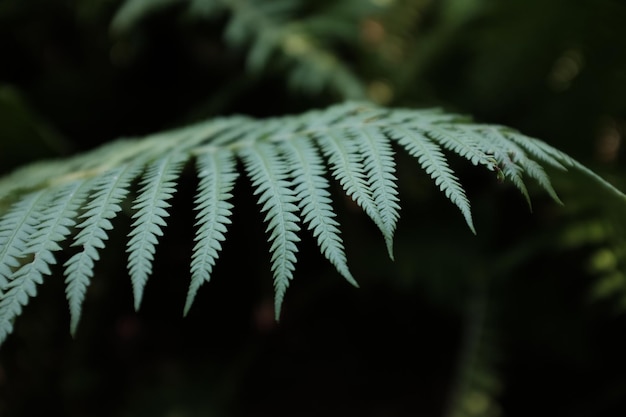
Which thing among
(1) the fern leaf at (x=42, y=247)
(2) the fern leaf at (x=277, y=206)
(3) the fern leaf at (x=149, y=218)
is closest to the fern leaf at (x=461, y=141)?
(2) the fern leaf at (x=277, y=206)

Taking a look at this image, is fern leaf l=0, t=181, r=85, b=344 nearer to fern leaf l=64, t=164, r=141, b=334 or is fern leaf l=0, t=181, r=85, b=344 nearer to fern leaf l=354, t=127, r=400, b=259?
fern leaf l=64, t=164, r=141, b=334

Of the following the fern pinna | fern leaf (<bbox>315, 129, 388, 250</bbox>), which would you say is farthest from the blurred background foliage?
fern leaf (<bbox>315, 129, 388, 250</bbox>)

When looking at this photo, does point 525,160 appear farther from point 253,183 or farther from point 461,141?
point 253,183

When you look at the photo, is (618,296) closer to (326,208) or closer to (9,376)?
(326,208)

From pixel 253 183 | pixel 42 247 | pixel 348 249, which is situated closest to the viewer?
pixel 42 247

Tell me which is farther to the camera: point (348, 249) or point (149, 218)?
point (348, 249)

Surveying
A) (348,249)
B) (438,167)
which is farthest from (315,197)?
(348,249)
